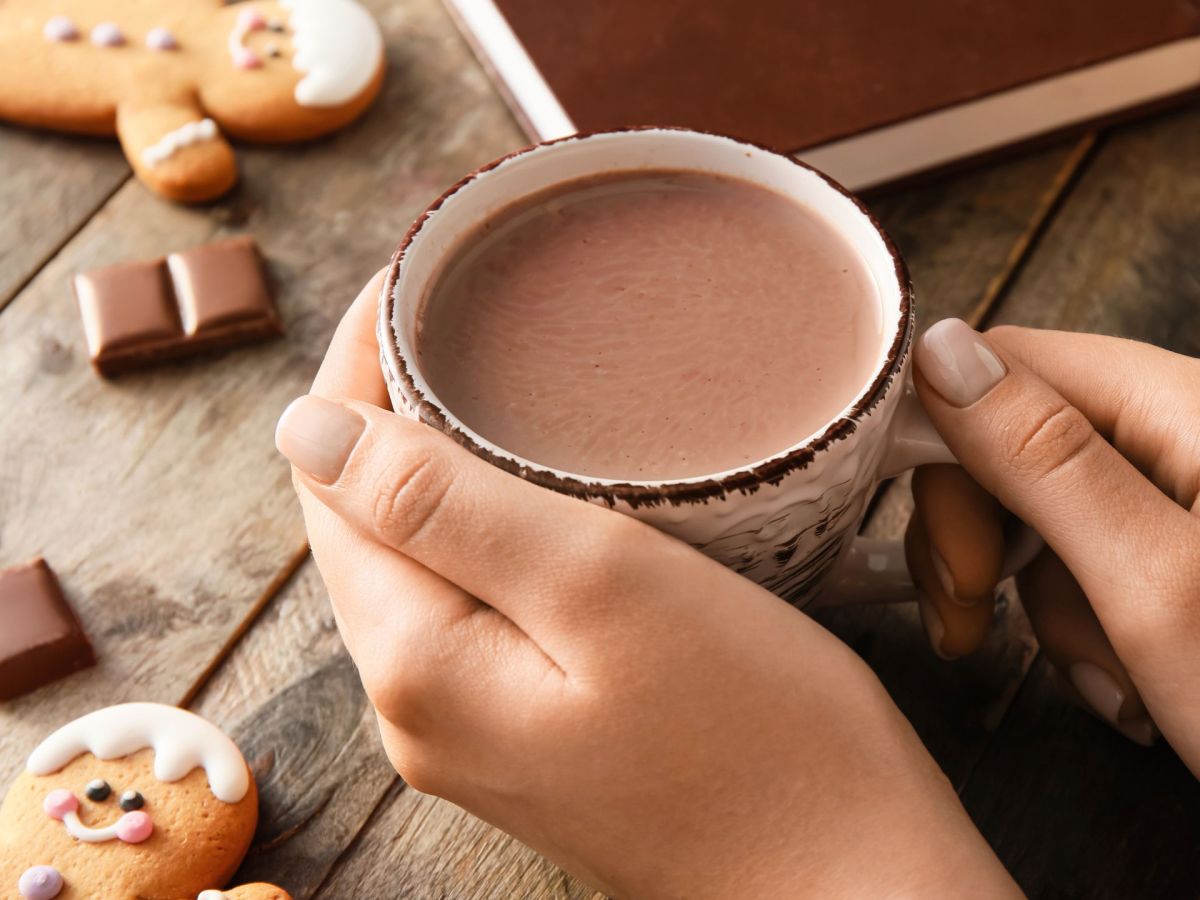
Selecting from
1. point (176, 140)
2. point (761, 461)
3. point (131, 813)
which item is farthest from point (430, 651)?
point (176, 140)

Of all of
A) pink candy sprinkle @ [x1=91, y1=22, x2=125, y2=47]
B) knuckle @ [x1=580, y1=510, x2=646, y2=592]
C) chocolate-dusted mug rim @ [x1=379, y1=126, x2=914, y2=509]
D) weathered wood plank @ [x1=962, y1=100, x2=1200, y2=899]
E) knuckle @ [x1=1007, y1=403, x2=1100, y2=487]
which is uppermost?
chocolate-dusted mug rim @ [x1=379, y1=126, x2=914, y2=509]

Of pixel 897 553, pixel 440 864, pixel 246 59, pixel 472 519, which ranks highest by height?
pixel 472 519

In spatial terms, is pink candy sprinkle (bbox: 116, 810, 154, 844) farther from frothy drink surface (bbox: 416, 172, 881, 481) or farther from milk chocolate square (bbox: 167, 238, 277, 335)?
milk chocolate square (bbox: 167, 238, 277, 335)

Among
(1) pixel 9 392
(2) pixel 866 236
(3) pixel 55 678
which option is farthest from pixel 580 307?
(1) pixel 9 392

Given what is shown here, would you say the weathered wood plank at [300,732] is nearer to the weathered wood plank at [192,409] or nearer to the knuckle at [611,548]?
the weathered wood plank at [192,409]

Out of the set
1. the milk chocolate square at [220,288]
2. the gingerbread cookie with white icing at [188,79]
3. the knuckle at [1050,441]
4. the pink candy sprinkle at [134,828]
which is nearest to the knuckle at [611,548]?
the knuckle at [1050,441]

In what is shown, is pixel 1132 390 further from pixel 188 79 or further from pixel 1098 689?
pixel 188 79

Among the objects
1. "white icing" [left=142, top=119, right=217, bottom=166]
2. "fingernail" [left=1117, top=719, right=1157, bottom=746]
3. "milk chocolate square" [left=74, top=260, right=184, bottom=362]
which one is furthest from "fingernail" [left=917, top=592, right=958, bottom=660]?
"white icing" [left=142, top=119, right=217, bottom=166]
